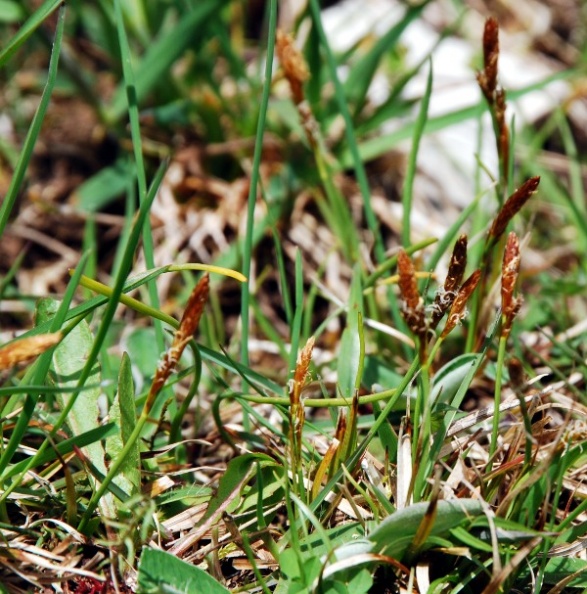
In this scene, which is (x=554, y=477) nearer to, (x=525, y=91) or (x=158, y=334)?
(x=158, y=334)

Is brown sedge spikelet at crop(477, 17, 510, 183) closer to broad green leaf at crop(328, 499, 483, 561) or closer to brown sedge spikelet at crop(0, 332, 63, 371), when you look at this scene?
broad green leaf at crop(328, 499, 483, 561)

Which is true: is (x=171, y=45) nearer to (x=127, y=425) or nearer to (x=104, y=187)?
(x=104, y=187)

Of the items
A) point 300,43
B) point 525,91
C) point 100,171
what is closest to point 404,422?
point 525,91

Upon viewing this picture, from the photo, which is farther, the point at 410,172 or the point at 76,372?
the point at 410,172

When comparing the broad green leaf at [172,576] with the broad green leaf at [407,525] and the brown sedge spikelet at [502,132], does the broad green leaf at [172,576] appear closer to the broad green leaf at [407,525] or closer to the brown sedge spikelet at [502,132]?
the broad green leaf at [407,525]

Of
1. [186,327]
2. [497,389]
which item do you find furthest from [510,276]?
[186,327]

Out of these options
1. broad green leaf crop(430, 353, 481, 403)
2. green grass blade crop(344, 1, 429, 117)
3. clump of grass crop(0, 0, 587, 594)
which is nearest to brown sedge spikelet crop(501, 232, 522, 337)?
clump of grass crop(0, 0, 587, 594)

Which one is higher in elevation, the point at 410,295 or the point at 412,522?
the point at 410,295
